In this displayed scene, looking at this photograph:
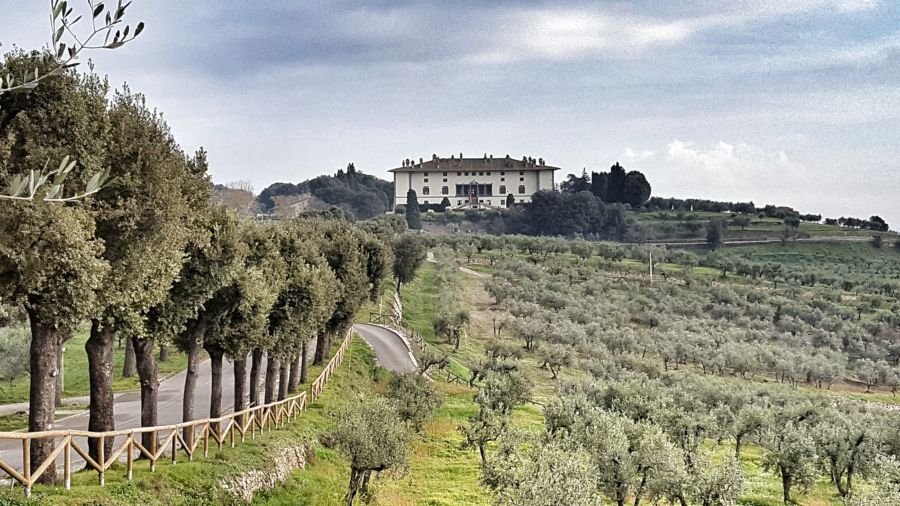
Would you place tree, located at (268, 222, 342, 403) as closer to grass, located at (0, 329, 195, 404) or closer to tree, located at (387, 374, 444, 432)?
tree, located at (387, 374, 444, 432)

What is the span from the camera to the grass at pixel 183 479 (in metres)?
15.8

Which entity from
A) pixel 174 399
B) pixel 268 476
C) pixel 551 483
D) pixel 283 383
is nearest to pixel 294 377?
pixel 283 383

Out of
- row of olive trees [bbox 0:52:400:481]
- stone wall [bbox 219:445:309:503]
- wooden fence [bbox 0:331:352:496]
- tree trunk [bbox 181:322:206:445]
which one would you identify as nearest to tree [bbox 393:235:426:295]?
wooden fence [bbox 0:331:352:496]

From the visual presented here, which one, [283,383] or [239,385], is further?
[283,383]

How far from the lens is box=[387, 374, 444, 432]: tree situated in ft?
127

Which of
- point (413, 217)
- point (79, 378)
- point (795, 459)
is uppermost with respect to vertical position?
point (413, 217)

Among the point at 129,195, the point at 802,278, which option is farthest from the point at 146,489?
the point at 802,278

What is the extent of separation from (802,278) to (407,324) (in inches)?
3448

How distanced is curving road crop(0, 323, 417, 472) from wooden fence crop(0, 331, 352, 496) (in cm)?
161

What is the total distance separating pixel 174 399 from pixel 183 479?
20.4m

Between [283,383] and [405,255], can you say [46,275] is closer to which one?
[283,383]

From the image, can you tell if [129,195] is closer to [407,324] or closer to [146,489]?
[146,489]

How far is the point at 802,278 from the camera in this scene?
429 feet

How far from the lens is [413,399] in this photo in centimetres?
3969
